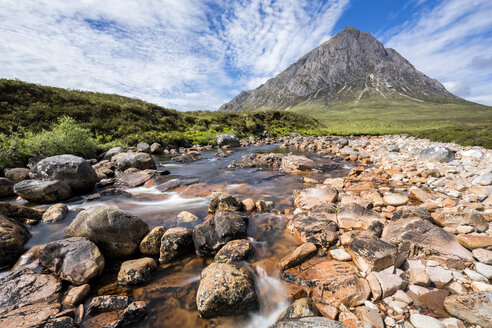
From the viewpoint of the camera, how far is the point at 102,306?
3.82 meters

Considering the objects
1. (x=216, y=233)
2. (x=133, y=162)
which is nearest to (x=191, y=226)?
(x=216, y=233)

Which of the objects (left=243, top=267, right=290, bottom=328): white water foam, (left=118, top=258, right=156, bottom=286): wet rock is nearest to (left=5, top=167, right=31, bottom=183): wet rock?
(left=118, top=258, right=156, bottom=286): wet rock

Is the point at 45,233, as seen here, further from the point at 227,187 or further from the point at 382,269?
the point at 382,269

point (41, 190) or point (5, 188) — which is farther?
point (5, 188)

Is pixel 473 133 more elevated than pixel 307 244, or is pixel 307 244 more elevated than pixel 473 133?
pixel 473 133

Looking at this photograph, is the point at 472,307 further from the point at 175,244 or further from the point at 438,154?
the point at 438,154

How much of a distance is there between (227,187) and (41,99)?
33275 mm

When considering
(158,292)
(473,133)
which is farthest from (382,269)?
(473,133)

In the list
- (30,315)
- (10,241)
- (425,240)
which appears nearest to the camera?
(30,315)

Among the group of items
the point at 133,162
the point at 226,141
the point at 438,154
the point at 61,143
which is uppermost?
the point at 226,141

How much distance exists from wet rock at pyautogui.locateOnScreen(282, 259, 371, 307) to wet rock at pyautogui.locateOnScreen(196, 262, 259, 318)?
109 centimetres

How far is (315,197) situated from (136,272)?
6.97 m

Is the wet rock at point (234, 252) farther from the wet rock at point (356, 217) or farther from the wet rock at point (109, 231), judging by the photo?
the wet rock at point (356, 217)

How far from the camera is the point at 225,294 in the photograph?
12.8 ft
